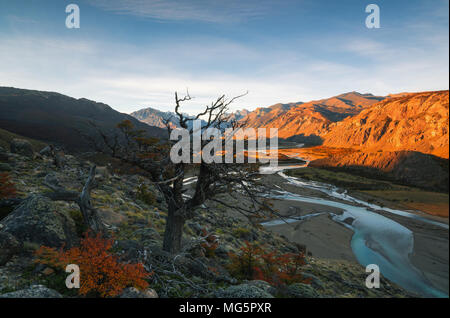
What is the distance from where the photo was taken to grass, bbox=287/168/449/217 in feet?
8.14

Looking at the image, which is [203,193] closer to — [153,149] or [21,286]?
[153,149]

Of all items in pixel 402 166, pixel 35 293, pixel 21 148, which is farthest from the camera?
pixel 21 148

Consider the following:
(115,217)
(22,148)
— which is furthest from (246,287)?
(22,148)

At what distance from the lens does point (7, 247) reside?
5281 mm

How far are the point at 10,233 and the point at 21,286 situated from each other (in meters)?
2.16

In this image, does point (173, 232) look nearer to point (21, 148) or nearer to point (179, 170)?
point (179, 170)

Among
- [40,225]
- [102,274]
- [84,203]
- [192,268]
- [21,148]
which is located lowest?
[192,268]

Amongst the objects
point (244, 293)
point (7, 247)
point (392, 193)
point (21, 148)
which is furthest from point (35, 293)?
point (21, 148)

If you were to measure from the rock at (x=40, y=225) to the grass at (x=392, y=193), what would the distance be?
878 cm

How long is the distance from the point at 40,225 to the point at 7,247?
857mm

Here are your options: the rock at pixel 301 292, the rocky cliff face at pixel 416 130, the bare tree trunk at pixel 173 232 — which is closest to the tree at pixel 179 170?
the bare tree trunk at pixel 173 232

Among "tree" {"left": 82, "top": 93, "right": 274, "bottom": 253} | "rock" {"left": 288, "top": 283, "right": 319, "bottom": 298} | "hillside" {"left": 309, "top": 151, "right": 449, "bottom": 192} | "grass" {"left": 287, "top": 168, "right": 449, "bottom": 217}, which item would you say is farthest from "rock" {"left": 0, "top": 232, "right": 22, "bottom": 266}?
"hillside" {"left": 309, "top": 151, "right": 449, "bottom": 192}

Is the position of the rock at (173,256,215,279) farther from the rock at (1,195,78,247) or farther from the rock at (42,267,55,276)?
the rock at (1,195,78,247)

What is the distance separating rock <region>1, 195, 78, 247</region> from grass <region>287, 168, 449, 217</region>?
28.8 feet
